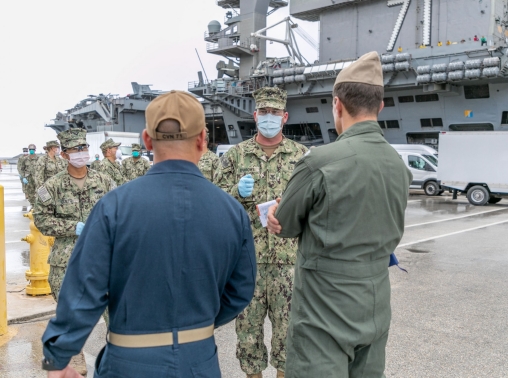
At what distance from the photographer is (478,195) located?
17688 millimetres

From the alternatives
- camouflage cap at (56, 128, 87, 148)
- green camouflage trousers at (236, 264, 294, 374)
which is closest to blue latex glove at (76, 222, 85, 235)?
camouflage cap at (56, 128, 87, 148)

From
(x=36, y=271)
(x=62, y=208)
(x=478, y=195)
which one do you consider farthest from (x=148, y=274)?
(x=478, y=195)

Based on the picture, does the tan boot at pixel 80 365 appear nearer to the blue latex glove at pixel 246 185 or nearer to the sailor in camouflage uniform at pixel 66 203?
the sailor in camouflage uniform at pixel 66 203

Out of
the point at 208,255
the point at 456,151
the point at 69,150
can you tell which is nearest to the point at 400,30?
the point at 456,151

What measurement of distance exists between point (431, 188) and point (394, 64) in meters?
9.00

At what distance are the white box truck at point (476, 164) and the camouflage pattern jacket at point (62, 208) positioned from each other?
638 inches

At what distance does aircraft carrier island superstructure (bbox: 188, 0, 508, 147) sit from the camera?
25.4 metres

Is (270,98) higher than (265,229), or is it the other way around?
(270,98)

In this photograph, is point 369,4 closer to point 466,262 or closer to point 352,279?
point 466,262

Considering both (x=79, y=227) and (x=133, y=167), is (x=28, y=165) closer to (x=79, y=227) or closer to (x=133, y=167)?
(x=133, y=167)

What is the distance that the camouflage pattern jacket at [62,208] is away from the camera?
3.91 m

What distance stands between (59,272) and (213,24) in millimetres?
38727

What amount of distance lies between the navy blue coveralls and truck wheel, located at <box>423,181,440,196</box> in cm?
2055

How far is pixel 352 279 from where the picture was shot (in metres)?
2.11
